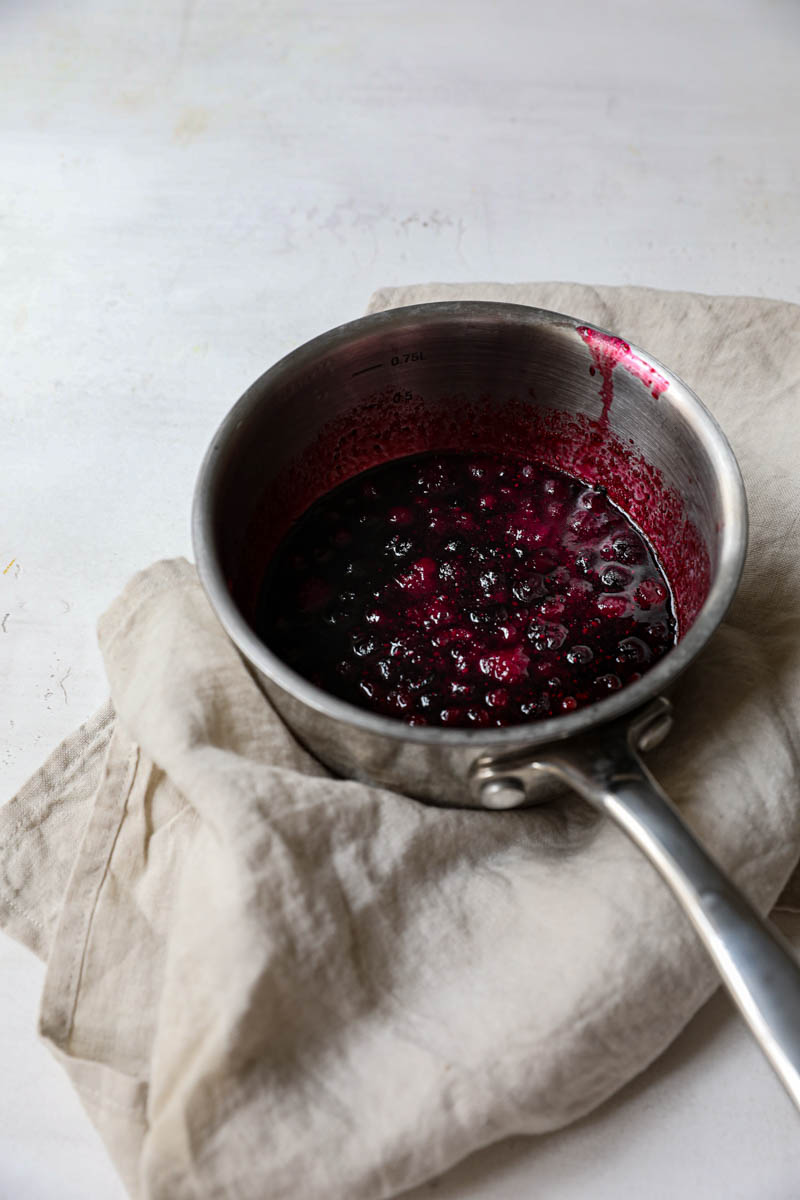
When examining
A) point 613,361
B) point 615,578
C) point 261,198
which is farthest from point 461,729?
point 261,198

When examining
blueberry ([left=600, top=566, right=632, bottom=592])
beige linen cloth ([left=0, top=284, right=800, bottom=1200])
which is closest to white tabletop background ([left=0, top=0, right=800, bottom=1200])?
beige linen cloth ([left=0, top=284, right=800, bottom=1200])

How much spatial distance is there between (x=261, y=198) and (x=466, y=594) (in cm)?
86

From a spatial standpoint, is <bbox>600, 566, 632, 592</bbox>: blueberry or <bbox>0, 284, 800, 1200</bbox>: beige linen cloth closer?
<bbox>0, 284, 800, 1200</bbox>: beige linen cloth

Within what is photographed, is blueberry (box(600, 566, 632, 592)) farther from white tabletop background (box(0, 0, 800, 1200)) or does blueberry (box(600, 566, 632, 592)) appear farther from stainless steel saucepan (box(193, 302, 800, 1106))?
white tabletop background (box(0, 0, 800, 1200))

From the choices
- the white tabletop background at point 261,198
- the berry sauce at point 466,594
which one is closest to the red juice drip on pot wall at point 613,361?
the berry sauce at point 466,594

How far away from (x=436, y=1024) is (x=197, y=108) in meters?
1.46

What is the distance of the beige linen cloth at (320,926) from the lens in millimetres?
847

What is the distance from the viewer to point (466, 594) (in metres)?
1.10

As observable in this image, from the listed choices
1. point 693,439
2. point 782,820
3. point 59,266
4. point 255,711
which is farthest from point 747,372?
point 59,266

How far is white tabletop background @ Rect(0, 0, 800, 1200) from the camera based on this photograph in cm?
134

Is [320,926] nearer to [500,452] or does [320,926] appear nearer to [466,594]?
[466,594]

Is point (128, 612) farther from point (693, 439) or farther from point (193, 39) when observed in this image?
point (193, 39)

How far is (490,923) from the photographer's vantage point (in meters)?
0.94

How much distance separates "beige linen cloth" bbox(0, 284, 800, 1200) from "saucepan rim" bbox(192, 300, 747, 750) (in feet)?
0.38
